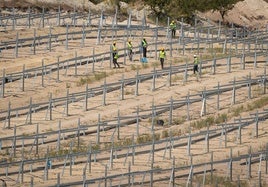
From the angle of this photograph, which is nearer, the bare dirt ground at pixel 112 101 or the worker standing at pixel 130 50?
the bare dirt ground at pixel 112 101

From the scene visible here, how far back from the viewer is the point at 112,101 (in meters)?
73.5

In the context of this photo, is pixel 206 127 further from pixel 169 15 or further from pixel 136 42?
pixel 169 15

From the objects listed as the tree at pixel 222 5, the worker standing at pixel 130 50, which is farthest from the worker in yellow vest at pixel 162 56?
the tree at pixel 222 5

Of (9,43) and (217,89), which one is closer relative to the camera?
(217,89)

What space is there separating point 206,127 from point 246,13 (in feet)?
168

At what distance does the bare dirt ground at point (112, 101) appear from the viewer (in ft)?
202

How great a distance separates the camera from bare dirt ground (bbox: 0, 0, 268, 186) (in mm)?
61719

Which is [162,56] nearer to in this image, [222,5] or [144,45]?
[144,45]

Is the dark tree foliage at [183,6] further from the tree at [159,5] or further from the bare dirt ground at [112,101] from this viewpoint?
the bare dirt ground at [112,101]

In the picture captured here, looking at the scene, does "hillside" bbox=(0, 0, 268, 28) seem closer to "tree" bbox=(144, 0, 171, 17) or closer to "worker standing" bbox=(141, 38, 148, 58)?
"tree" bbox=(144, 0, 171, 17)

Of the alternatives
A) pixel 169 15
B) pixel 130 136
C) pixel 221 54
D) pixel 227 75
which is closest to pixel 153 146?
pixel 130 136

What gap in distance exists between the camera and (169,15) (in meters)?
102

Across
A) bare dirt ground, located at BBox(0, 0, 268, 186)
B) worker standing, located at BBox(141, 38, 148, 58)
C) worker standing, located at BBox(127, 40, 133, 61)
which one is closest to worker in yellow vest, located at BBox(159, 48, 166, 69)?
bare dirt ground, located at BBox(0, 0, 268, 186)

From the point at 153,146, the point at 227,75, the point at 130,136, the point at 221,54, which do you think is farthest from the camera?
the point at 221,54
